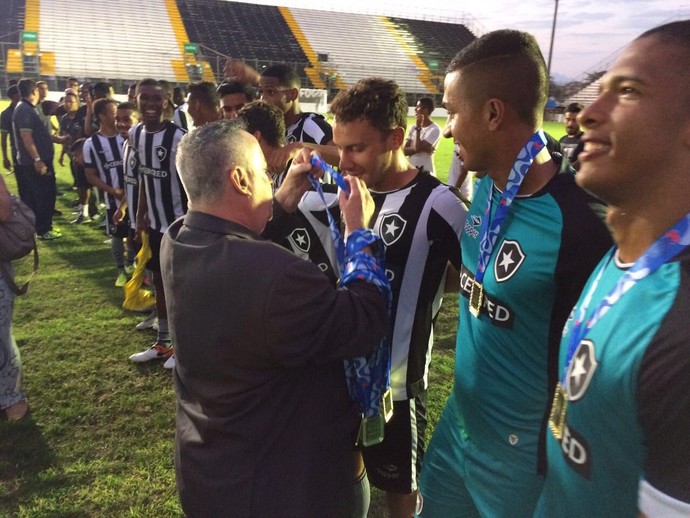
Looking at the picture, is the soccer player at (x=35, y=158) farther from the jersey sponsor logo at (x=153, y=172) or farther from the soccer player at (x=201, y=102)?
the soccer player at (x=201, y=102)

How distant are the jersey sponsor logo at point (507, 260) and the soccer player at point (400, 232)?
484mm

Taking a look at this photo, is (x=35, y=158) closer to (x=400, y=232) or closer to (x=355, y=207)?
(x=400, y=232)

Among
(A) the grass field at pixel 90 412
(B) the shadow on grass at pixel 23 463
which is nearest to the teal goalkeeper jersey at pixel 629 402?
(A) the grass field at pixel 90 412

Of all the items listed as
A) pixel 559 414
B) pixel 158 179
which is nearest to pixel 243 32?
pixel 158 179

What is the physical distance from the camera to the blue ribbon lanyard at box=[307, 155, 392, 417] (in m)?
1.64

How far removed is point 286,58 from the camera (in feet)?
134

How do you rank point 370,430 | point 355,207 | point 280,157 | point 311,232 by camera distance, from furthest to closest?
point 280,157
point 311,232
point 370,430
point 355,207

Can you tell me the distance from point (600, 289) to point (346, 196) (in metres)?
0.89

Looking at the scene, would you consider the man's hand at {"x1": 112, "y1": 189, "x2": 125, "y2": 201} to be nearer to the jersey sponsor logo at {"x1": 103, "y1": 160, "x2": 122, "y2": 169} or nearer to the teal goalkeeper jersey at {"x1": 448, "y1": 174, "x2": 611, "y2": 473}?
the jersey sponsor logo at {"x1": 103, "y1": 160, "x2": 122, "y2": 169}

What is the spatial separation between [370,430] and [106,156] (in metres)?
6.26

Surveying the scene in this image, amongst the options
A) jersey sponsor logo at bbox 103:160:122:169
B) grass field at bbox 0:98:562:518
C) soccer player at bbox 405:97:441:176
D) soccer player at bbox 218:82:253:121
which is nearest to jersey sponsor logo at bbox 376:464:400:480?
grass field at bbox 0:98:562:518

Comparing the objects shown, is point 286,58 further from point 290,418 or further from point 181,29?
point 290,418

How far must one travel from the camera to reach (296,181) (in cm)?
218

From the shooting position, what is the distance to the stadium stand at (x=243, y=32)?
39.3m
